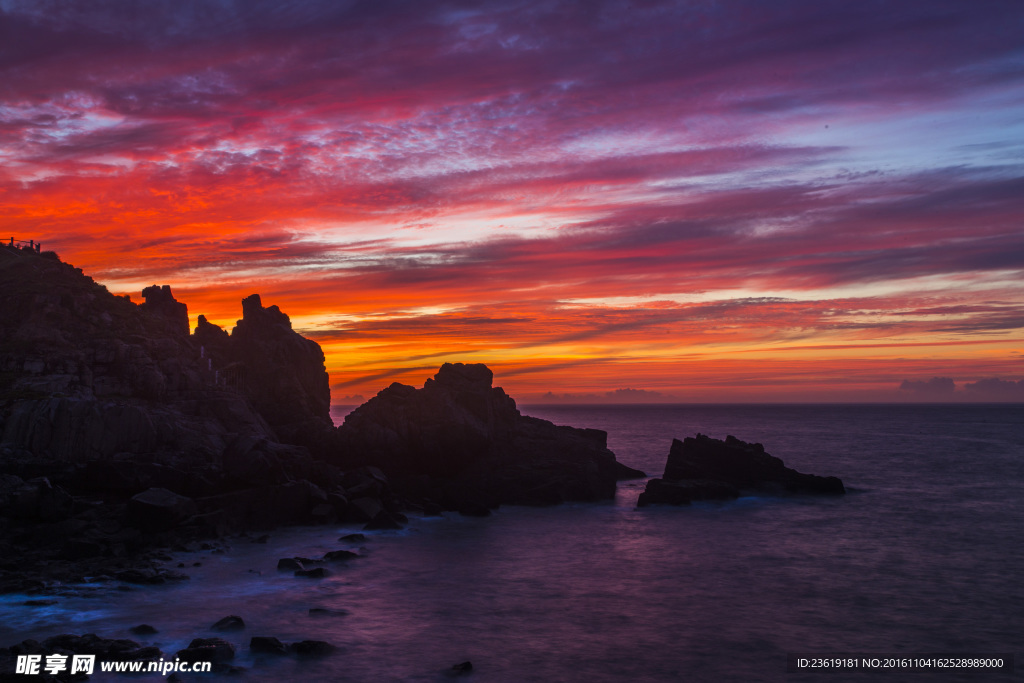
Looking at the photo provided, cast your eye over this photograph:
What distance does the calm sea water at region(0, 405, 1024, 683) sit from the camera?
28219 mm

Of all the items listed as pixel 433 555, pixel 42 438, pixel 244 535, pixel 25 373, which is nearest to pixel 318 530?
pixel 244 535

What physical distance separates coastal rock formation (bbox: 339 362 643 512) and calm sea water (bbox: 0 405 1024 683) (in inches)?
163

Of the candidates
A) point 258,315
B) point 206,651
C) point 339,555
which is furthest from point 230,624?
point 258,315

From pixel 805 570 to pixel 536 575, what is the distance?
17.2 meters

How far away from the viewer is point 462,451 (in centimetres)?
6769

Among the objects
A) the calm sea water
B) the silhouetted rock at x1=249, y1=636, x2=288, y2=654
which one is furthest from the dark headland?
the calm sea water

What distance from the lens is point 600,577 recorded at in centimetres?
4191

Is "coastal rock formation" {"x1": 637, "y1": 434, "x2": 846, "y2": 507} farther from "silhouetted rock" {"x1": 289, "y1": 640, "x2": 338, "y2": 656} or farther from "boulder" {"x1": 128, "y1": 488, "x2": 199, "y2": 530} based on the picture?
"silhouetted rock" {"x1": 289, "y1": 640, "x2": 338, "y2": 656}

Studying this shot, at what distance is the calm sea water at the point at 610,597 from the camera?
92.6 feet

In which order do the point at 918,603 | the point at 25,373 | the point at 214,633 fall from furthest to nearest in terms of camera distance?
1. the point at 25,373
2. the point at 918,603
3. the point at 214,633

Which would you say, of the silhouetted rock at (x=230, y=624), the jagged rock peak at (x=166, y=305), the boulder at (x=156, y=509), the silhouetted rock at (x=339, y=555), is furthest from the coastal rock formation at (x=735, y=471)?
the jagged rock peak at (x=166, y=305)

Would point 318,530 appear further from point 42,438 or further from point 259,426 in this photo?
point 42,438

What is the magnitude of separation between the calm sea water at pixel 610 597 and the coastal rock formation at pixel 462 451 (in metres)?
4.14

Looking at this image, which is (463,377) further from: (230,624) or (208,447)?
(230,624)
